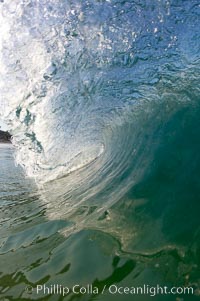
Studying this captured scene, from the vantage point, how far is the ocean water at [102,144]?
10.8ft

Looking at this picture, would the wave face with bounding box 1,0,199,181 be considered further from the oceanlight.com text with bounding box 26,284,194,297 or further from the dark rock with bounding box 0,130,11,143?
the dark rock with bounding box 0,130,11,143

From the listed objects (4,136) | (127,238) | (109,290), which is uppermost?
(127,238)

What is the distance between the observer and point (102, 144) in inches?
358

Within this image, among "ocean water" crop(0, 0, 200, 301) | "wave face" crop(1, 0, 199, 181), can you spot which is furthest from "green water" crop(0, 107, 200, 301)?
"wave face" crop(1, 0, 199, 181)

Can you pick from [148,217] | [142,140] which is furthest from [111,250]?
[142,140]

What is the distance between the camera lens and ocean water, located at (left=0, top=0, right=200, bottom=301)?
3.29 m

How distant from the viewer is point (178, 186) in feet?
14.3

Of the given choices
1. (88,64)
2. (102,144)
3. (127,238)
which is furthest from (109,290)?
(102,144)

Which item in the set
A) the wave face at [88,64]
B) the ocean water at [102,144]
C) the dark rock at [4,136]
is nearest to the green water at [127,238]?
the ocean water at [102,144]

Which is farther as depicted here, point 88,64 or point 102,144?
point 102,144

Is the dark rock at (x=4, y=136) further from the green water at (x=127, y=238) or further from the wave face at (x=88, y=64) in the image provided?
the green water at (x=127, y=238)

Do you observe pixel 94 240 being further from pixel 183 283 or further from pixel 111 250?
pixel 183 283

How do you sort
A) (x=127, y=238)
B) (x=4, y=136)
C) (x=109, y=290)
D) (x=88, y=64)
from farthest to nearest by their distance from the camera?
(x=4, y=136), (x=88, y=64), (x=127, y=238), (x=109, y=290)

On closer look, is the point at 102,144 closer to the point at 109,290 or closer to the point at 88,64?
the point at 88,64
